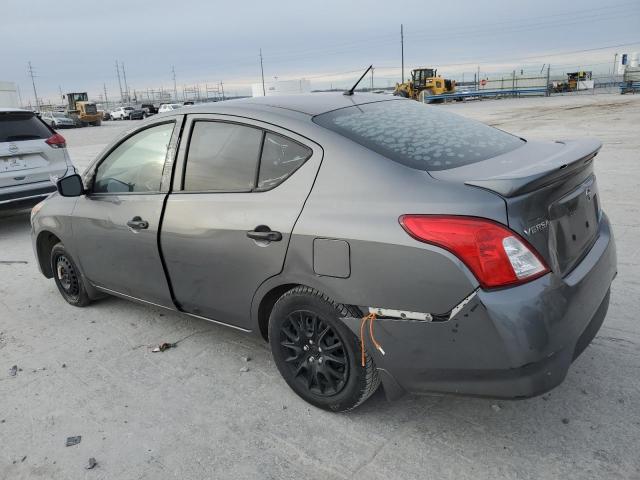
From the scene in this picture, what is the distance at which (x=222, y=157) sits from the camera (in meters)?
3.16

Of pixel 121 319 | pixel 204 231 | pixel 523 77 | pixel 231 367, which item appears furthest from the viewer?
pixel 523 77

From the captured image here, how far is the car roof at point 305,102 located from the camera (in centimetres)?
306

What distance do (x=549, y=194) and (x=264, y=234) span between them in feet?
4.51

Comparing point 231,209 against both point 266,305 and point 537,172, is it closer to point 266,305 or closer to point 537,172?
point 266,305

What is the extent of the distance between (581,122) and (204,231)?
17.7 metres

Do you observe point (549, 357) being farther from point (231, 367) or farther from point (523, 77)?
point (523, 77)

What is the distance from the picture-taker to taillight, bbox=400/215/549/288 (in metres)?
2.16

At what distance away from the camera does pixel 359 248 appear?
240 centimetres

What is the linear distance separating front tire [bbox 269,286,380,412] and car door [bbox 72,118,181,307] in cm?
104

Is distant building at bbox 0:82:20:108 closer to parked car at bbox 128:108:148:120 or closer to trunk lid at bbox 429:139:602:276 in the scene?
parked car at bbox 128:108:148:120

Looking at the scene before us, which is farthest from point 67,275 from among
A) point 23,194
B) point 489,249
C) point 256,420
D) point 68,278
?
point 489,249

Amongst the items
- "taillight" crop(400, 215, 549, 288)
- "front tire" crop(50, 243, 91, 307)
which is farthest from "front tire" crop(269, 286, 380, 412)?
"front tire" crop(50, 243, 91, 307)

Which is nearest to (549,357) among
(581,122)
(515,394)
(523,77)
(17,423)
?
(515,394)

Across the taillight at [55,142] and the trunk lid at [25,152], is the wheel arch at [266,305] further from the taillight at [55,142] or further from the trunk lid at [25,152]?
the taillight at [55,142]
